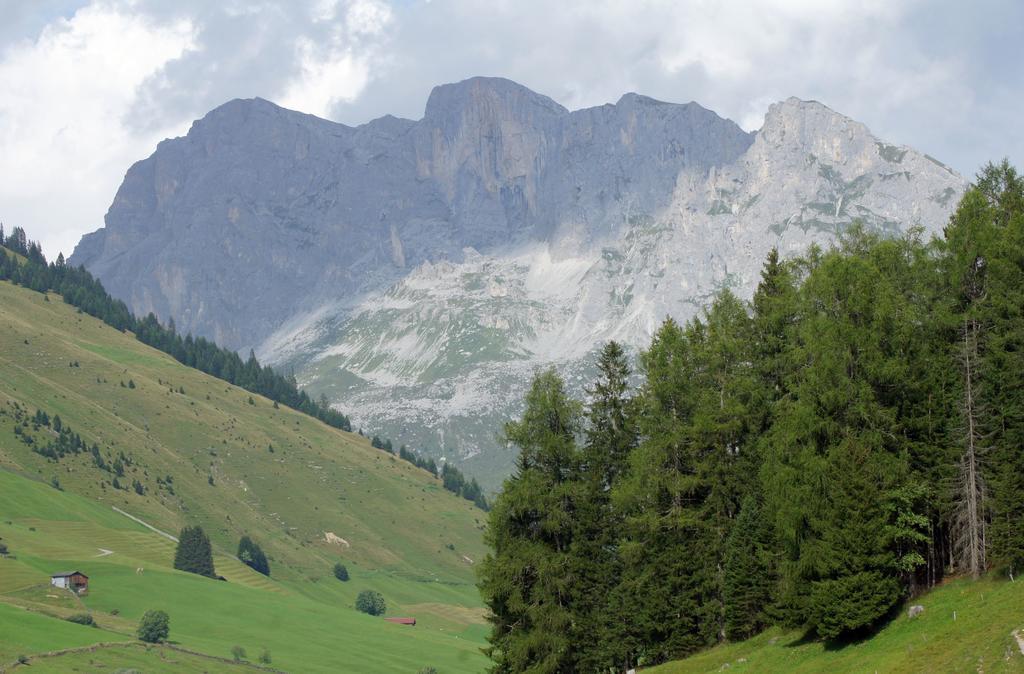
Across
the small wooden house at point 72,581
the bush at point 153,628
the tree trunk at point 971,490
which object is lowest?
the bush at point 153,628

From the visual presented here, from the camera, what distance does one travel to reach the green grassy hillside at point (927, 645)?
139ft

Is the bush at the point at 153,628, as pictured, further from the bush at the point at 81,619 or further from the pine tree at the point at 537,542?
the pine tree at the point at 537,542

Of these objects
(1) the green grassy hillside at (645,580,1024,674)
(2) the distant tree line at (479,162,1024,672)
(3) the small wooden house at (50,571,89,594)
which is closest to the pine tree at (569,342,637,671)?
(2) the distant tree line at (479,162,1024,672)

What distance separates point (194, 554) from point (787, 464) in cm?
15088

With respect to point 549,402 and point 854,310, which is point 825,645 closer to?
point 854,310

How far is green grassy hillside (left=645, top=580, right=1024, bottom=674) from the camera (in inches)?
1663

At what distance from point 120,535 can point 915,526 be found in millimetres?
165708

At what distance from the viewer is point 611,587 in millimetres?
66250

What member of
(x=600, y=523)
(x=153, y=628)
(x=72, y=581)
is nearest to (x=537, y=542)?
(x=600, y=523)

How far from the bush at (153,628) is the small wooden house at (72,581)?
68.8 ft

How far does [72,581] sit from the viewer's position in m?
153

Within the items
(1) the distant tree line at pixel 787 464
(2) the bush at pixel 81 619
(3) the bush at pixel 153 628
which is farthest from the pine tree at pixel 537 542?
(2) the bush at pixel 81 619

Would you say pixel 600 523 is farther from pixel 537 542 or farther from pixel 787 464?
pixel 787 464

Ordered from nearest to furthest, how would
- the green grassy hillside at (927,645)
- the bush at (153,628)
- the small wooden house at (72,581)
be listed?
the green grassy hillside at (927,645), the bush at (153,628), the small wooden house at (72,581)
